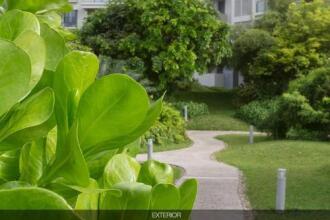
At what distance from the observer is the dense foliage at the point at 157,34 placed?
47.5 ft

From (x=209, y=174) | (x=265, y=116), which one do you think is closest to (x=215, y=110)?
(x=265, y=116)

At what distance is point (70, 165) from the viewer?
43 cm

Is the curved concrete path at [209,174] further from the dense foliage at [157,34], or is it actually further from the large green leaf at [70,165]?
the large green leaf at [70,165]

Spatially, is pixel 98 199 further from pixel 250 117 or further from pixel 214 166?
pixel 250 117

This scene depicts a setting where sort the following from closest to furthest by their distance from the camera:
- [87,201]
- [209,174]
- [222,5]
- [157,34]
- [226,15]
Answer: [87,201], [209,174], [157,34], [226,15], [222,5]

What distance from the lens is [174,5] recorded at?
14.5 m

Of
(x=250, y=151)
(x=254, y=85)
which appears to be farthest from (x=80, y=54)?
(x=254, y=85)

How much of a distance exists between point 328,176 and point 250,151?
3704mm

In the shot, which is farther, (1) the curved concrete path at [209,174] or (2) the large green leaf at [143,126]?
(1) the curved concrete path at [209,174]

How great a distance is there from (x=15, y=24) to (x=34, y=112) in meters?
0.10

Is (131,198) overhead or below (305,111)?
overhead

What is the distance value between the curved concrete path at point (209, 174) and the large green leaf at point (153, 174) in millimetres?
4013

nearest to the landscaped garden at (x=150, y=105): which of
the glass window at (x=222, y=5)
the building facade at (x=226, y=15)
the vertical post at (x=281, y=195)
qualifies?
the vertical post at (x=281, y=195)

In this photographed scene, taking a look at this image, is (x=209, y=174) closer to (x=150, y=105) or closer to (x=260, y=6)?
(x=150, y=105)
